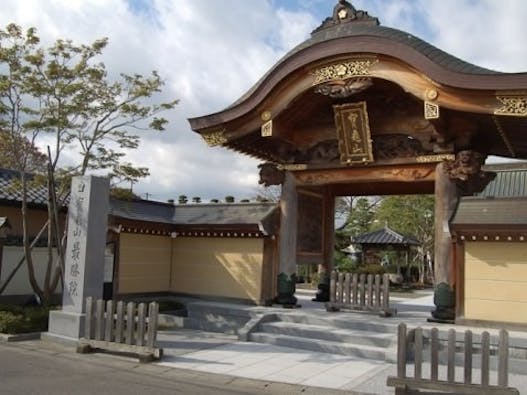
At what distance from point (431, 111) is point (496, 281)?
361 cm

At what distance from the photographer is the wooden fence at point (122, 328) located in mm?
8461

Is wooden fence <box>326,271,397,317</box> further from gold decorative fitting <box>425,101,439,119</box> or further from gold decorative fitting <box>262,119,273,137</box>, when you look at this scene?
gold decorative fitting <box>262,119,273,137</box>

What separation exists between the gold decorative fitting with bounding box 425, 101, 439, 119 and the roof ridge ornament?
9.20 ft

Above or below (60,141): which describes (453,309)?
below

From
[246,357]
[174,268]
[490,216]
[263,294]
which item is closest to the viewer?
[246,357]

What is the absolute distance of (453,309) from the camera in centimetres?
1052

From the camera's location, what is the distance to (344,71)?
11.1 meters

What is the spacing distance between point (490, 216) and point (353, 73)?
4089 mm

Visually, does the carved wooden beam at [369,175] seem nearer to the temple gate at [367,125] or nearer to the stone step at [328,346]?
the temple gate at [367,125]

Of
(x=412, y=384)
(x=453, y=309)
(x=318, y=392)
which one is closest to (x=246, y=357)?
(x=318, y=392)

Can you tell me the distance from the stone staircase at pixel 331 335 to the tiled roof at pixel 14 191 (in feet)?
22.2

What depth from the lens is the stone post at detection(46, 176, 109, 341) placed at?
973cm

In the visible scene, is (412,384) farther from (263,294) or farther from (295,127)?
(295,127)

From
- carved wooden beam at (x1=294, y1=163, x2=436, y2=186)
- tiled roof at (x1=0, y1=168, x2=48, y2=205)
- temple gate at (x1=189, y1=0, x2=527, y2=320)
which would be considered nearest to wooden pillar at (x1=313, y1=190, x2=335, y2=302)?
temple gate at (x1=189, y1=0, x2=527, y2=320)
